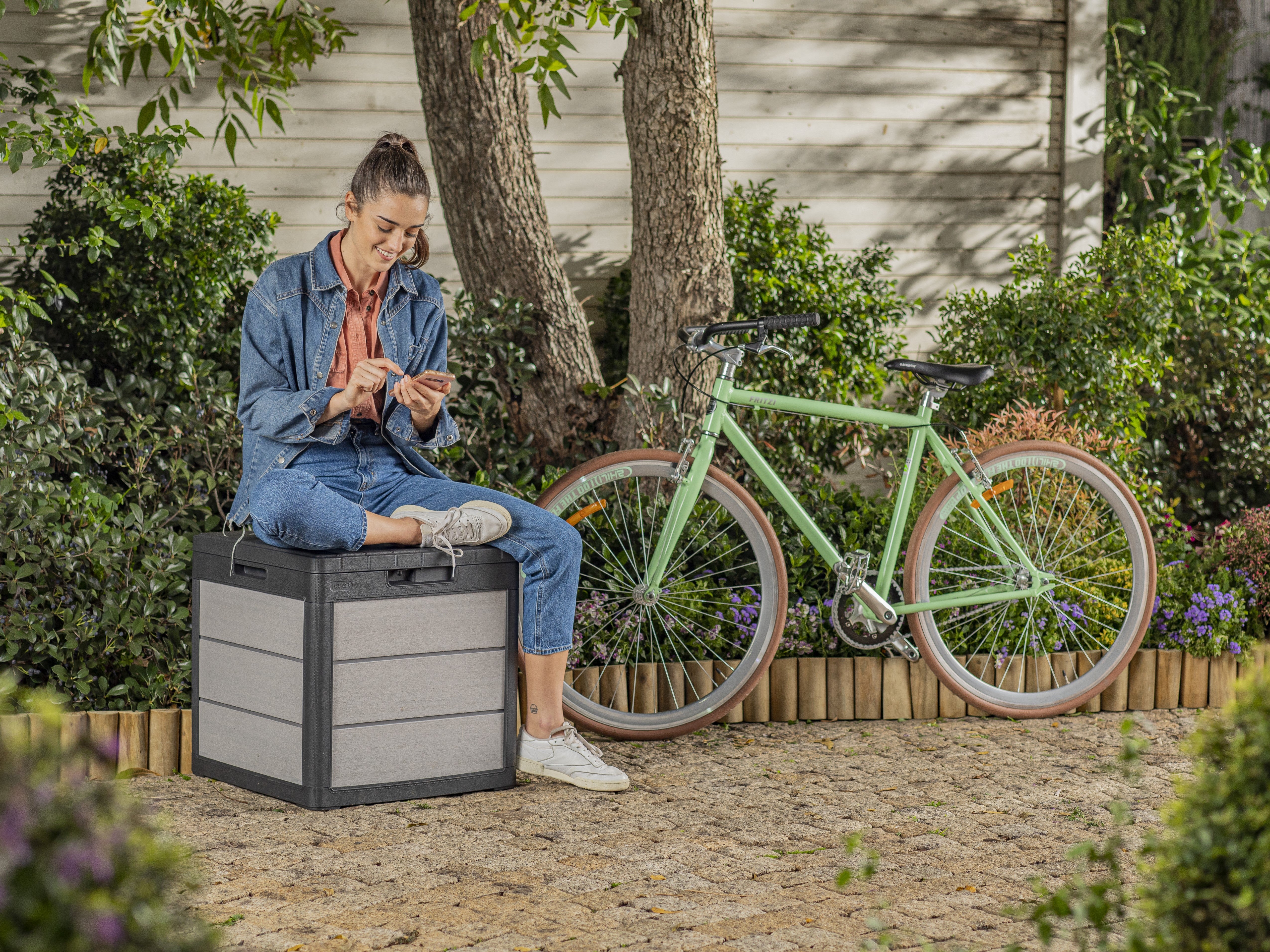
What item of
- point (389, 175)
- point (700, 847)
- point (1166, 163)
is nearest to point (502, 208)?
point (389, 175)

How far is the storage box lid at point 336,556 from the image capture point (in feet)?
9.14

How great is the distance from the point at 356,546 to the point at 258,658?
0.35 m

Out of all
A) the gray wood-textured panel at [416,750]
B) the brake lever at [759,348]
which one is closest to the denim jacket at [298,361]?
the gray wood-textured panel at [416,750]

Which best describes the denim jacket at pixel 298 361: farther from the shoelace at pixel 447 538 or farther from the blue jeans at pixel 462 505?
the shoelace at pixel 447 538

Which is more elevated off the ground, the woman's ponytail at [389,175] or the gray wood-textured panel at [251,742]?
the woman's ponytail at [389,175]

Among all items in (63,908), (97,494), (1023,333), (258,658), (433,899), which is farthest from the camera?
(1023,333)

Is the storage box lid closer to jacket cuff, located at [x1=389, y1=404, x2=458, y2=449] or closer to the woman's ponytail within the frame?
jacket cuff, located at [x1=389, y1=404, x2=458, y2=449]

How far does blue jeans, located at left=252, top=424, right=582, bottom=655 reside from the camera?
2.99 m

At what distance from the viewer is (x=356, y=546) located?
112 inches

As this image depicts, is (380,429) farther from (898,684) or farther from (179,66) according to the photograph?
(179,66)

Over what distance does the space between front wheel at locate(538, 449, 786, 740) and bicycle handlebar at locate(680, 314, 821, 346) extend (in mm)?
318

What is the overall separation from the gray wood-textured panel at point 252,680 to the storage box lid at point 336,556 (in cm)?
21

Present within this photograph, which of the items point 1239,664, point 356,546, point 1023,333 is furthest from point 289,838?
point 1023,333

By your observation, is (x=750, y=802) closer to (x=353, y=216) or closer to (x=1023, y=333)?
(x=353, y=216)
